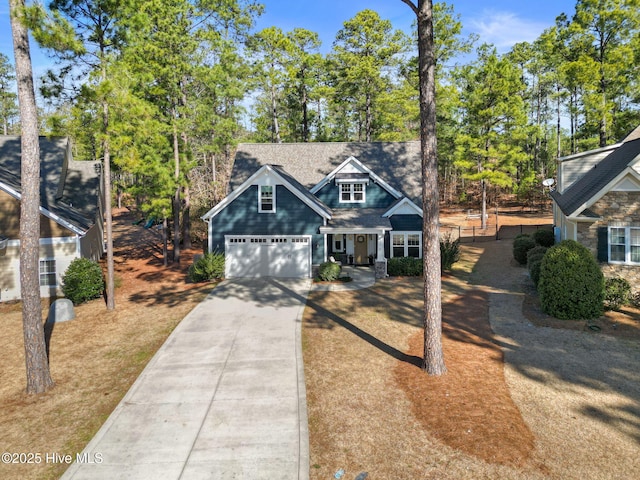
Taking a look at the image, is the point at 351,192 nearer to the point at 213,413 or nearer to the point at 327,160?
the point at 327,160

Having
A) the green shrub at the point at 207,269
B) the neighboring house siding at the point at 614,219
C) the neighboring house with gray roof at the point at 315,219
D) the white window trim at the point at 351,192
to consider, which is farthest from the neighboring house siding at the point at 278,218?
the neighboring house siding at the point at 614,219

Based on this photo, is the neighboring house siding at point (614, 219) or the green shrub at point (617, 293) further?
the neighboring house siding at point (614, 219)

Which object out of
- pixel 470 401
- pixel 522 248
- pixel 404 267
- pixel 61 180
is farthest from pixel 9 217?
pixel 522 248

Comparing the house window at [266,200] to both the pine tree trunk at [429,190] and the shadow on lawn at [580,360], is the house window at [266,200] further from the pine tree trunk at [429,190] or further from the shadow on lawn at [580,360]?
the pine tree trunk at [429,190]

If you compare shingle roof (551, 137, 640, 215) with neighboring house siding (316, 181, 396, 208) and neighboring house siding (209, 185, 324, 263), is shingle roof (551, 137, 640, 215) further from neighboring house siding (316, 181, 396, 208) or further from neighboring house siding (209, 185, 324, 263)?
neighboring house siding (209, 185, 324, 263)

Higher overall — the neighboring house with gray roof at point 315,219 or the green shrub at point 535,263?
the neighboring house with gray roof at point 315,219

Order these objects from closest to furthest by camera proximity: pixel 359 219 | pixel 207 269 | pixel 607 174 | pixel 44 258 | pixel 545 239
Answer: pixel 607 174 → pixel 44 258 → pixel 207 269 → pixel 359 219 → pixel 545 239

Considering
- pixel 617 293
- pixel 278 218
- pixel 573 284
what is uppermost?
pixel 278 218
